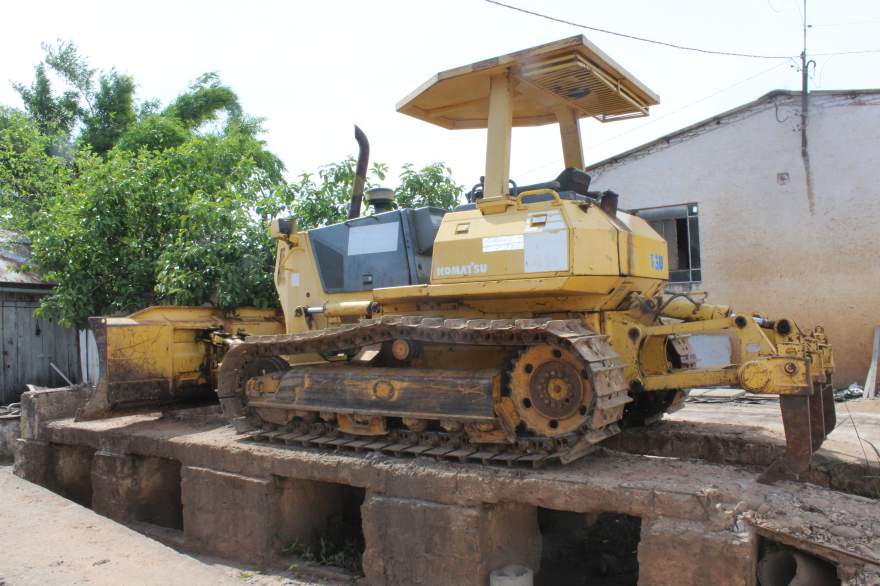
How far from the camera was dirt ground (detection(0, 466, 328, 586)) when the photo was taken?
508 centimetres

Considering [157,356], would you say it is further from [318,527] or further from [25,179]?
[25,179]

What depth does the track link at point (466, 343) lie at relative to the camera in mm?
4598

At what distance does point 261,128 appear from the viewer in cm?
2214

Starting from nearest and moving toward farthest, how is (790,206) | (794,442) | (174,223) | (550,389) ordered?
(794,442) → (550,389) → (174,223) → (790,206)

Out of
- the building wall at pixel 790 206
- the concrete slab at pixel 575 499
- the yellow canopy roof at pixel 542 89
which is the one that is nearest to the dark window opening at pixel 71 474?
the concrete slab at pixel 575 499

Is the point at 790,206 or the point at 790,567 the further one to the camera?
the point at 790,206

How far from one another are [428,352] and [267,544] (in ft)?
6.75

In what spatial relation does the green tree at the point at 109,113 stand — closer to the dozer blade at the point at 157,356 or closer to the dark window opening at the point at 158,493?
the dozer blade at the point at 157,356

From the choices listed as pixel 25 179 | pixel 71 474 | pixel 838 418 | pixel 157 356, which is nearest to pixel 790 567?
pixel 838 418

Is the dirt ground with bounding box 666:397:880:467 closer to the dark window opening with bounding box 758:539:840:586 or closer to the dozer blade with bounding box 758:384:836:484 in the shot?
the dozer blade with bounding box 758:384:836:484

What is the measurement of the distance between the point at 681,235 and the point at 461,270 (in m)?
8.98

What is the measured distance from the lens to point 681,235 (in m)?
13.1

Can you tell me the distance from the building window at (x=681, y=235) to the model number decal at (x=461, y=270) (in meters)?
8.59

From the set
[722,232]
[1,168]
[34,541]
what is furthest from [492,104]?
[1,168]
